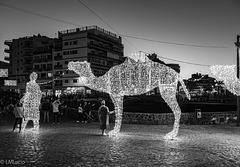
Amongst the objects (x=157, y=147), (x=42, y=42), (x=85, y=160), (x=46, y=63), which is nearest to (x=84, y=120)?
(x=157, y=147)

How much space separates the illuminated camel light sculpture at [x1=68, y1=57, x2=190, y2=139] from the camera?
38.3 feet

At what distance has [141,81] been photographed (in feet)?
39.1

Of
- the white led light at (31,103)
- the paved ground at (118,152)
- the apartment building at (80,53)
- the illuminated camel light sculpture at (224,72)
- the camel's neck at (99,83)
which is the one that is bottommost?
the paved ground at (118,152)

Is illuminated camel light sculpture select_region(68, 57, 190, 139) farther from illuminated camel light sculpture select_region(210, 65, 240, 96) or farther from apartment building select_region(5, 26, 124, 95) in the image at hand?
apartment building select_region(5, 26, 124, 95)

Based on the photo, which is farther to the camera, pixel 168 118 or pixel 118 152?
pixel 168 118

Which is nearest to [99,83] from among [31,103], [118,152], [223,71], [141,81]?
[141,81]

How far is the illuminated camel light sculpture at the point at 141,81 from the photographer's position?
1169 cm

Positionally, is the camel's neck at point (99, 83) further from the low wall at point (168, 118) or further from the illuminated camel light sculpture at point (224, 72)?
the low wall at point (168, 118)

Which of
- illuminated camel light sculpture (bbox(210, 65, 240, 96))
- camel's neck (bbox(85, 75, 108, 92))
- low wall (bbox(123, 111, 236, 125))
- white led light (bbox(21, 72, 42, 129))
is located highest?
illuminated camel light sculpture (bbox(210, 65, 240, 96))

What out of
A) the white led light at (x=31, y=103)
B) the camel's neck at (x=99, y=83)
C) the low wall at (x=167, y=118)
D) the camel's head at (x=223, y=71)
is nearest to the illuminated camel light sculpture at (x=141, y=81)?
the camel's neck at (x=99, y=83)

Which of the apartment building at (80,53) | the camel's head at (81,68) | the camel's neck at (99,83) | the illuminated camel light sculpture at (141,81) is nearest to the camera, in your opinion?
the illuminated camel light sculpture at (141,81)

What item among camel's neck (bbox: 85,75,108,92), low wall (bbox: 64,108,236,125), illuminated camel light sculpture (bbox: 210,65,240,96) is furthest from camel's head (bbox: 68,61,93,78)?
low wall (bbox: 64,108,236,125)

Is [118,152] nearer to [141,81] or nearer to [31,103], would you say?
[141,81]

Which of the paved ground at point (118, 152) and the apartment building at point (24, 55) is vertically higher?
the apartment building at point (24, 55)
